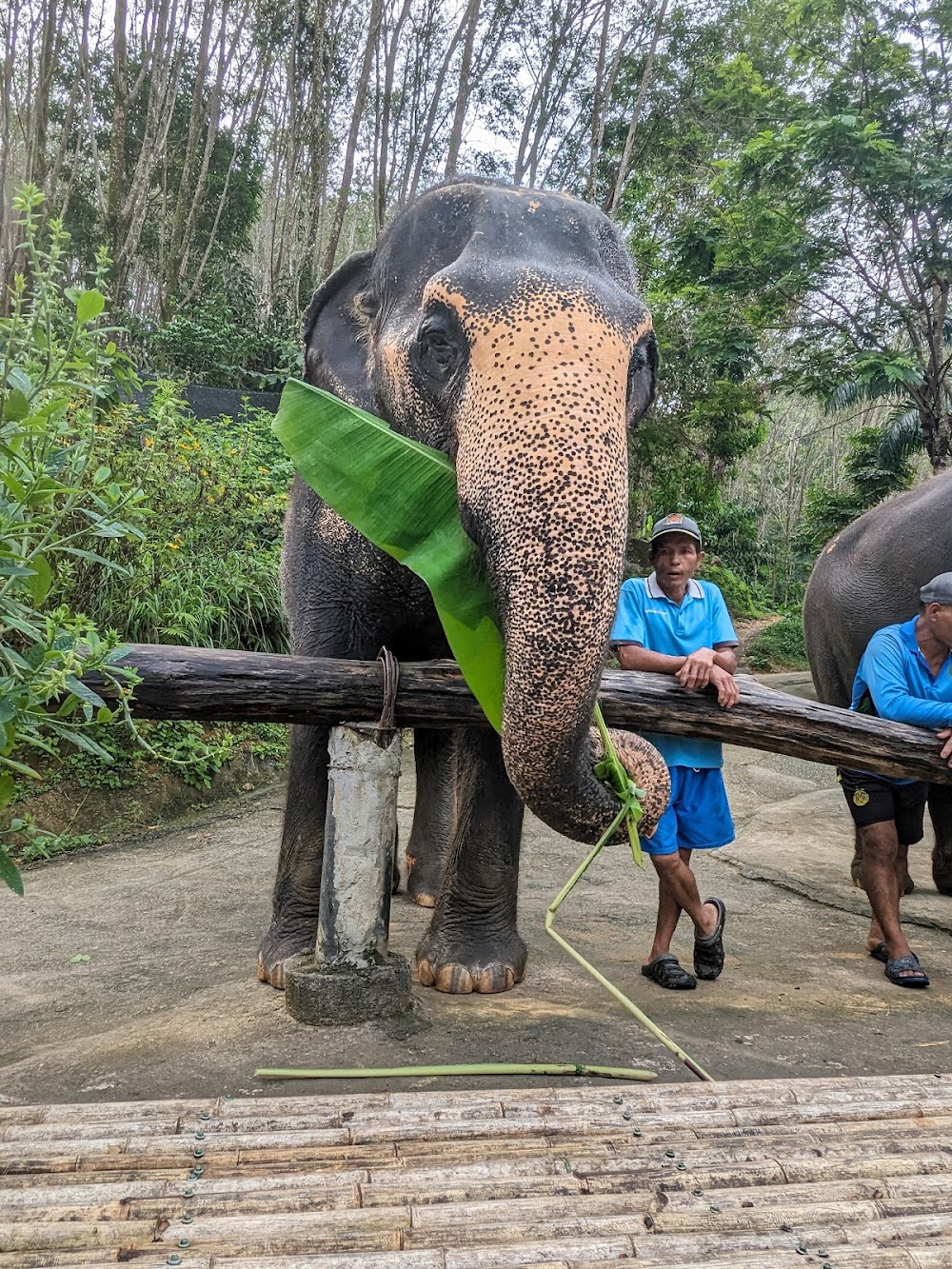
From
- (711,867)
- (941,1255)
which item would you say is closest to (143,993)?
(941,1255)

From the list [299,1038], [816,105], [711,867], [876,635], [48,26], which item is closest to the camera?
[299,1038]

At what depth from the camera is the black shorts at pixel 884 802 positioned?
146 inches

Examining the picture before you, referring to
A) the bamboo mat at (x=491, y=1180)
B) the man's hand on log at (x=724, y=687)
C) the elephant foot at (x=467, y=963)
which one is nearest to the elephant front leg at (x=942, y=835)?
the man's hand on log at (x=724, y=687)

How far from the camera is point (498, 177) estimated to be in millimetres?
3990

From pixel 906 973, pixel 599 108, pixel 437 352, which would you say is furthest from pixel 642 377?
pixel 599 108

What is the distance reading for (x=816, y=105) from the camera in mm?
10688

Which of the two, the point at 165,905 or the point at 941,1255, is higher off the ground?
the point at 941,1255

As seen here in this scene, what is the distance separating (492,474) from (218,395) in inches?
356

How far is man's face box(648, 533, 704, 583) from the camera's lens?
3404mm

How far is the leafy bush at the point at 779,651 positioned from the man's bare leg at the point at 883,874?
11424 millimetres

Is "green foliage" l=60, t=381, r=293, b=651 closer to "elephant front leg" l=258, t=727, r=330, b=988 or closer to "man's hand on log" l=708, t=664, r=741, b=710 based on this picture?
"elephant front leg" l=258, t=727, r=330, b=988

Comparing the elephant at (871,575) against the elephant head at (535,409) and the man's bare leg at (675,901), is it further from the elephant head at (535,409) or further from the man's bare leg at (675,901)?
the elephant head at (535,409)

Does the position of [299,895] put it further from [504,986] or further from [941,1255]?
[941,1255]

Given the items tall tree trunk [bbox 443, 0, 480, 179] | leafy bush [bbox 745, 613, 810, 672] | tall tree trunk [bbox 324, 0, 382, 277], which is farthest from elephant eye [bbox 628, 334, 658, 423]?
leafy bush [bbox 745, 613, 810, 672]
